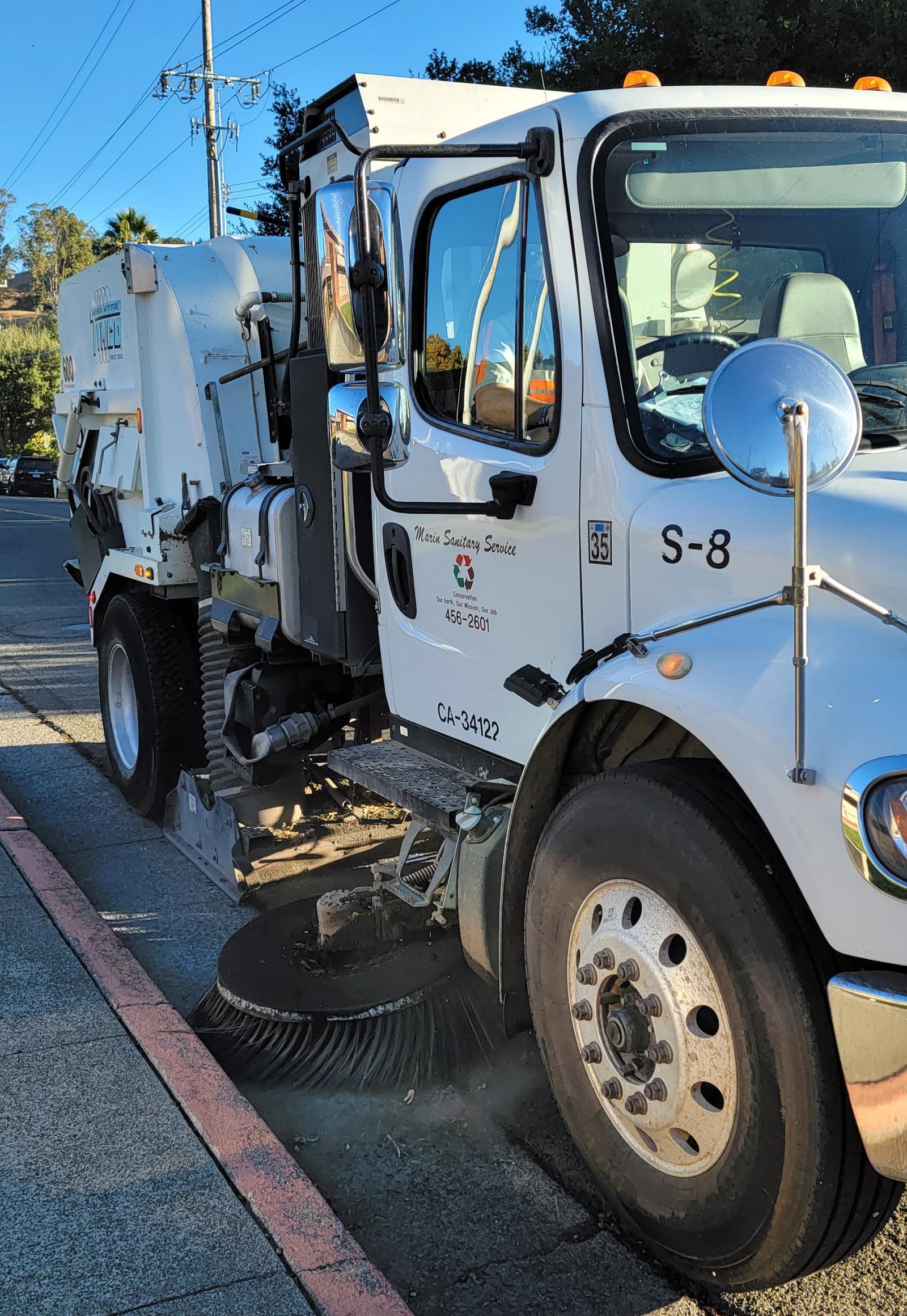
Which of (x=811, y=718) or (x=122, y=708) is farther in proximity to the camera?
(x=122, y=708)

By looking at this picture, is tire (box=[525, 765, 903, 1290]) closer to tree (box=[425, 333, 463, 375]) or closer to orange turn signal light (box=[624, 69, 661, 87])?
tree (box=[425, 333, 463, 375])

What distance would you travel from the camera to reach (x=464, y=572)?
3506 mm

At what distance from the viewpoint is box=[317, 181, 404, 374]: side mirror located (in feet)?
10.3

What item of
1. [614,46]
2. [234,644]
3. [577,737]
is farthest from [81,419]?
[614,46]

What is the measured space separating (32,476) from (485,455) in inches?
1729

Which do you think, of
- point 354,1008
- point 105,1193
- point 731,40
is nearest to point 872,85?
point 354,1008

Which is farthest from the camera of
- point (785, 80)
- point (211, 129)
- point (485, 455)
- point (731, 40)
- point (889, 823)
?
point (211, 129)

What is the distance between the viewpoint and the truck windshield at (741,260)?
2852mm

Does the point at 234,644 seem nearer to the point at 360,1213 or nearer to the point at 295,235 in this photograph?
the point at 295,235

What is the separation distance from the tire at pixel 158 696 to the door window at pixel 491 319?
2.99m

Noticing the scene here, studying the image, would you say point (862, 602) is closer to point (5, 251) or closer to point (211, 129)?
point (211, 129)

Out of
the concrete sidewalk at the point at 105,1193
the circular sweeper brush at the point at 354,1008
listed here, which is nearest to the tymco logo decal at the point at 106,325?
the circular sweeper brush at the point at 354,1008

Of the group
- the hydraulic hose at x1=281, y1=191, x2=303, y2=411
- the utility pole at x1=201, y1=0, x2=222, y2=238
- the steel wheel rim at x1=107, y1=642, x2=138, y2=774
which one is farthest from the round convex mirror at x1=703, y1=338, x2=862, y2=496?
the utility pole at x1=201, y1=0, x2=222, y2=238

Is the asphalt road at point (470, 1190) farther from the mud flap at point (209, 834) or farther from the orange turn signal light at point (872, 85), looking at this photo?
the orange turn signal light at point (872, 85)
